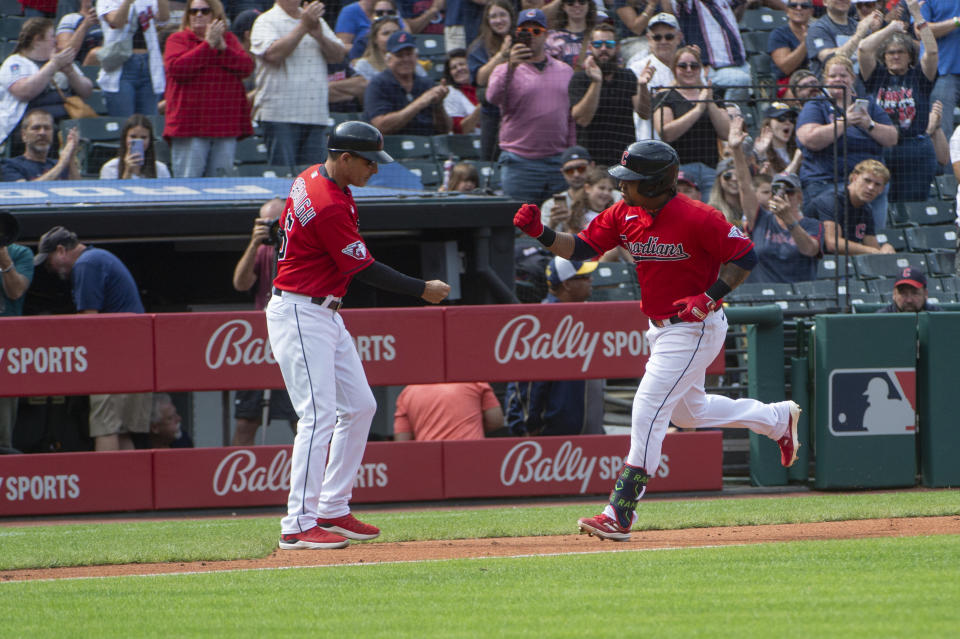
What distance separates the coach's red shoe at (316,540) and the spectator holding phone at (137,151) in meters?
5.28

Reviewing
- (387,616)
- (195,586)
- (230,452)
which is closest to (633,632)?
(387,616)

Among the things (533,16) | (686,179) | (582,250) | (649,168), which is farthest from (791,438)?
(533,16)

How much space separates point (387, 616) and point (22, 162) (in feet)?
25.8

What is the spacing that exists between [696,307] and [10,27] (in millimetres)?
9623

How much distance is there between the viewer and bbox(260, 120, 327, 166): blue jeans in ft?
38.1

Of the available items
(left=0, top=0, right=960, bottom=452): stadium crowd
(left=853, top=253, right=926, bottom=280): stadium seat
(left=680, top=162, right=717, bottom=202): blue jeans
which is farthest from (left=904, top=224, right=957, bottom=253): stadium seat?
(left=680, top=162, right=717, bottom=202): blue jeans

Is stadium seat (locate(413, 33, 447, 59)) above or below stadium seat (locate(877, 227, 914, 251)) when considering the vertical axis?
above

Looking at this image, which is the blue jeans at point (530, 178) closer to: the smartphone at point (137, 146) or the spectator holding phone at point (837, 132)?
the spectator holding phone at point (837, 132)

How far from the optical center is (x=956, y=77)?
45.6 feet

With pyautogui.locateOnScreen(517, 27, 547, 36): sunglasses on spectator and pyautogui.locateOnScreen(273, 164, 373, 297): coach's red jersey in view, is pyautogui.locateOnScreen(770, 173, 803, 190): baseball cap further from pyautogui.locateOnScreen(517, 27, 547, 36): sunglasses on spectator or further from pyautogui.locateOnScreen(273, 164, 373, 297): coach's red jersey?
pyautogui.locateOnScreen(273, 164, 373, 297): coach's red jersey

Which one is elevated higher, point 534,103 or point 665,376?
point 534,103

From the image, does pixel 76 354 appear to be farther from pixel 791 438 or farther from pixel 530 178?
pixel 530 178

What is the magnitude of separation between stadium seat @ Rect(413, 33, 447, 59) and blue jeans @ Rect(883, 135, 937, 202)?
497 cm

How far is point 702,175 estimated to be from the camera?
38.9 ft
